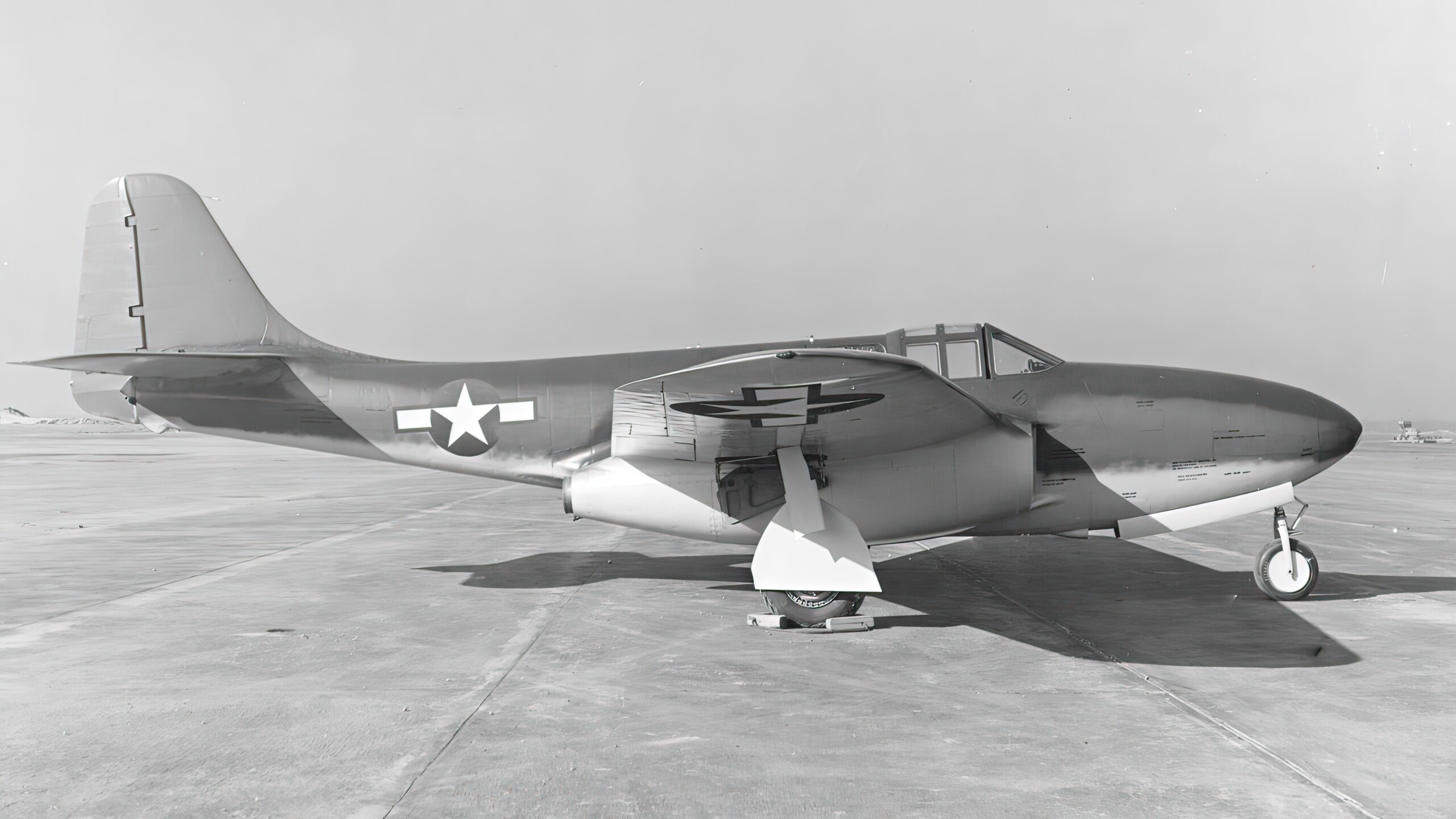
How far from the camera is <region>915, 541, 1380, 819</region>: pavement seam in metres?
3.85

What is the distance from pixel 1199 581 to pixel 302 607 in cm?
918

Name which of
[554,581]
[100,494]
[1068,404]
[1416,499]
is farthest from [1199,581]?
[100,494]

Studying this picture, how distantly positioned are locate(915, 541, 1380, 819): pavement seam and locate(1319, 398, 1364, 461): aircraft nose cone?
10.5 ft

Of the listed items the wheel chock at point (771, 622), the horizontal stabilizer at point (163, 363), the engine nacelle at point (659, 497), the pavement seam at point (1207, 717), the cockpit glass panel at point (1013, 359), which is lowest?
the pavement seam at point (1207, 717)

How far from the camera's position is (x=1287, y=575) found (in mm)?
8211

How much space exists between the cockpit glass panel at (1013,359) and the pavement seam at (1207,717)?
7.31ft

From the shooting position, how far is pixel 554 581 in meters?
9.52

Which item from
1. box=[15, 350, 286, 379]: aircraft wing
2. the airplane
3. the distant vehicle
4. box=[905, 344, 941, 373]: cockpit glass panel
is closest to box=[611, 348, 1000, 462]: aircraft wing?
the airplane

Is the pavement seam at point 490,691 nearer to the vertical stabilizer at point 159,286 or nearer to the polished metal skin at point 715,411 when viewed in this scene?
the polished metal skin at point 715,411

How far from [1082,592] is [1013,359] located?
2579 millimetres

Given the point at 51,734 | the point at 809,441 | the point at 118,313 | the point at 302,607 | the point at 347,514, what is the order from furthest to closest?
1. the point at 347,514
2. the point at 118,313
3. the point at 302,607
4. the point at 809,441
5. the point at 51,734

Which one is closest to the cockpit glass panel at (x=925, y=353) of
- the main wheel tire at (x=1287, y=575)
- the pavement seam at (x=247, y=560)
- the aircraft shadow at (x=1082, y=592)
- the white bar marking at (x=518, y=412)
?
the aircraft shadow at (x=1082, y=592)

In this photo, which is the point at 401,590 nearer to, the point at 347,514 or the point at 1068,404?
the point at 1068,404

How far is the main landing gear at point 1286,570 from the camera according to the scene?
26.8 feet
